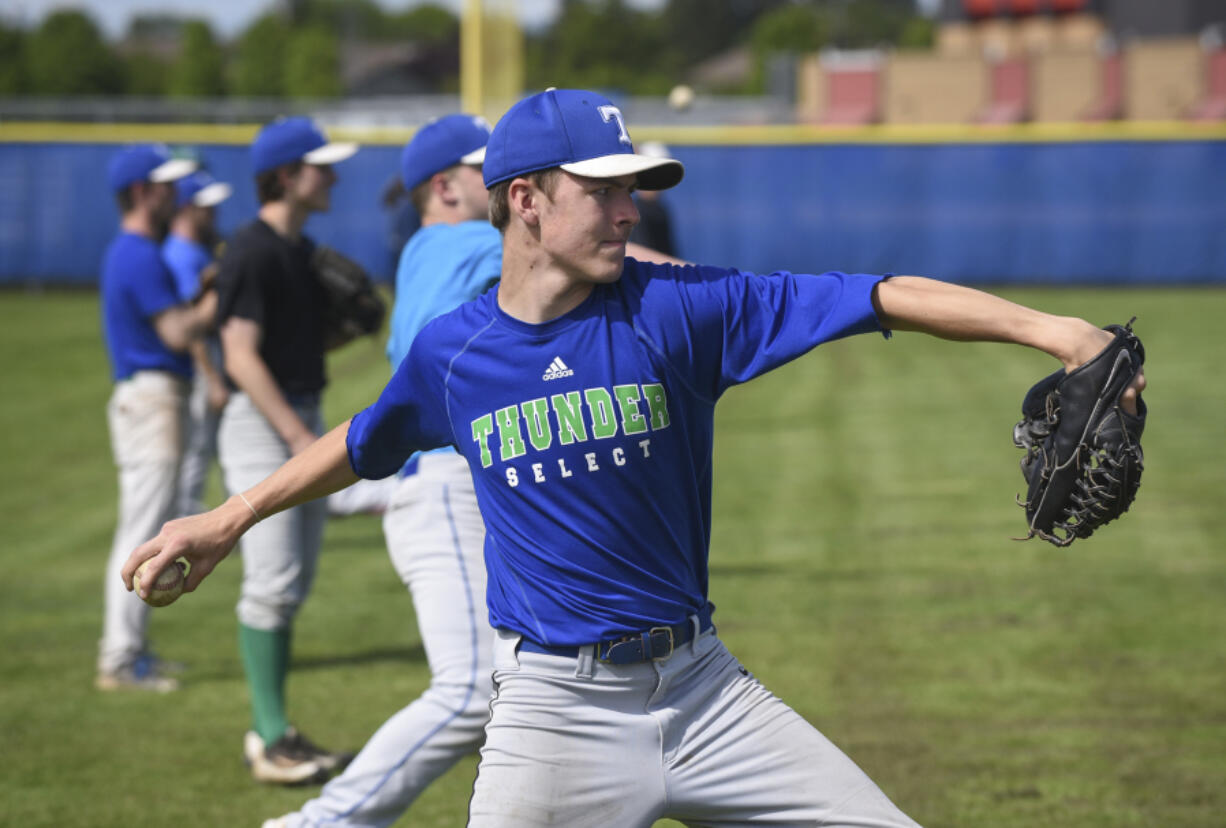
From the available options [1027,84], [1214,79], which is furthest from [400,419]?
[1027,84]

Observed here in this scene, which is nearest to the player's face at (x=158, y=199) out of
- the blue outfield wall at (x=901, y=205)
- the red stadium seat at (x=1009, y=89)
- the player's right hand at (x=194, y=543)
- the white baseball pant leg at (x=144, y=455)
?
the white baseball pant leg at (x=144, y=455)

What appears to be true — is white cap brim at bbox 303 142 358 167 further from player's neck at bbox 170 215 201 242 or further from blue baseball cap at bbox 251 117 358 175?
player's neck at bbox 170 215 201 242

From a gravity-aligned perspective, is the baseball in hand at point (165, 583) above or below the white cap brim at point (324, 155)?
below

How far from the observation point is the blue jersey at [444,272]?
4098mm

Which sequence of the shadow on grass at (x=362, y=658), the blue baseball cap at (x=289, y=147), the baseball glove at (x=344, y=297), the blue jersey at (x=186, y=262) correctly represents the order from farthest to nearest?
the blue jersey at (x=186, y=262), the shadow on grass at (x=362, y=658), the baseball glove at (x=344, y=297), the blue baseball cap at (x=289, y=147)

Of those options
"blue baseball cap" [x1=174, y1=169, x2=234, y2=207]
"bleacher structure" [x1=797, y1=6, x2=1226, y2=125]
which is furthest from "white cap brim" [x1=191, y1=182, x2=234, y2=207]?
"bleacher structure" [x1=797, y1=6, x2=1226, y2=125]

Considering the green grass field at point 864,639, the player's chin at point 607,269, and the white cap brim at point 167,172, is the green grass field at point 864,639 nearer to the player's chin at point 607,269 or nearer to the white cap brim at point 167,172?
the white cap brim at point 167,172

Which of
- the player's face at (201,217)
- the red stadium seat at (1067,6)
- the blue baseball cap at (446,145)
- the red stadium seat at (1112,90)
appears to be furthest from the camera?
the red stadium seat at (1067,6)

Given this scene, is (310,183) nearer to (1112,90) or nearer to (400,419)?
(400,419)

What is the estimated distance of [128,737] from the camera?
565cm

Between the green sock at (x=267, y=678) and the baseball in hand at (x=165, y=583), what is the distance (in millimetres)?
2250

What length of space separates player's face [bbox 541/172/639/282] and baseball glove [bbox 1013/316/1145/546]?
86cm

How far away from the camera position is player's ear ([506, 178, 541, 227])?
2.87 metres

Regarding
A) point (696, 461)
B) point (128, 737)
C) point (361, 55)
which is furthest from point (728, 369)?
point (361, 55)
